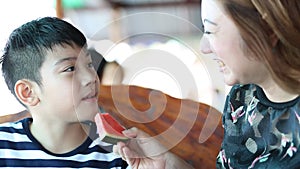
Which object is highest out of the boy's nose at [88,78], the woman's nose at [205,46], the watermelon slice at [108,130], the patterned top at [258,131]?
the woman's nose at [205,46]

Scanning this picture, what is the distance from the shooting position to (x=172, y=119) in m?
1.01

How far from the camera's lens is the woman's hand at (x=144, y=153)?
80 cm

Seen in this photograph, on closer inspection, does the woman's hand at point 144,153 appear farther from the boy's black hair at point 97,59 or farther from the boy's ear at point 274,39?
the boy's ear at point 274,39

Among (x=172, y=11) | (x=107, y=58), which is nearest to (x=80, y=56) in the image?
(x=107, y=58)

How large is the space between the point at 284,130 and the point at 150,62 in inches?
10.5

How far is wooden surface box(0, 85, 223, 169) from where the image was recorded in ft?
2.98

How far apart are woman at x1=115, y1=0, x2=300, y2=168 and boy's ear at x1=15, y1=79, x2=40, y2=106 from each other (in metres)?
0.37

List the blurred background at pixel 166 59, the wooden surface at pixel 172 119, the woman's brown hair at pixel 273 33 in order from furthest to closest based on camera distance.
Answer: the wooden surface at pixel 172 119, the blurred background at pixel 166 59, the woman's brown hair at pixel 273 33

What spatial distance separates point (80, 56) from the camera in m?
0.85

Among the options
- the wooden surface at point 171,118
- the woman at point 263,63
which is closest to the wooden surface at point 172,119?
the wooden surface at point 171,118

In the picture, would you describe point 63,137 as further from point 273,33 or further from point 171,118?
point 273,33

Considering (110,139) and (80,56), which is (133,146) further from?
(80,56)

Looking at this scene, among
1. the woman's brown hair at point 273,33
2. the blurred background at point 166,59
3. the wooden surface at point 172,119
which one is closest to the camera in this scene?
the woman's brown hair at point 273,33

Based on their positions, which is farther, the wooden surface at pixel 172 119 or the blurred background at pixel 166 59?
the wooden surface at pixel 172 119
